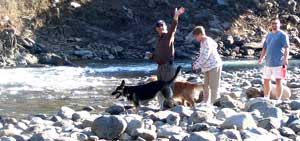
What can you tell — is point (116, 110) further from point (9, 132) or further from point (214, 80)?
point (9, 132)

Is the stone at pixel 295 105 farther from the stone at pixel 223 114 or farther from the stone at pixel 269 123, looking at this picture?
the stone at pixel 269 123

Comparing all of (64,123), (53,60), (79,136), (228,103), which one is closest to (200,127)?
(79,136)

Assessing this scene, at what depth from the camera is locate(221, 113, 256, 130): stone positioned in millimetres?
8039

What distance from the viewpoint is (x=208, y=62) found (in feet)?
33.9

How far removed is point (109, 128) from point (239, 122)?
1.62 meters

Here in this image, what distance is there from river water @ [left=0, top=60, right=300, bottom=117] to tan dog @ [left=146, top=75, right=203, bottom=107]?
1844 millimetres

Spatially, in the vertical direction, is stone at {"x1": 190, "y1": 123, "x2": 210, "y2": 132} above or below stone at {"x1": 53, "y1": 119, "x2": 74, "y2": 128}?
above

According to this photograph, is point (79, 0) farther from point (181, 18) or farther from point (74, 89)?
point (74, 89)

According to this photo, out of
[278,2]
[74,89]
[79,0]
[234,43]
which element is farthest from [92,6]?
[74,89]

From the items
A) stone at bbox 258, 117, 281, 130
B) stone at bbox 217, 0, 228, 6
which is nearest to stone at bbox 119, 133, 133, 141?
stone at bbox 258, 117, 281, 130

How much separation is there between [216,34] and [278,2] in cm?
754

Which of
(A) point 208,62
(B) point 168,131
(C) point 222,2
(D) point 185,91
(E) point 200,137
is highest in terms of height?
(C) point 222,2

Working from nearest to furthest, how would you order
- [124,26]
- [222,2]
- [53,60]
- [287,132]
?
1. [287,132]
2. [53,60]
3. [124,26]
4. [222,2]

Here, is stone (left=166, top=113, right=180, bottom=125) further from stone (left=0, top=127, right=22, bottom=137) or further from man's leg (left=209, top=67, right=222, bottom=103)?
stone (left=0, top=127, right=22, bottom=137)
